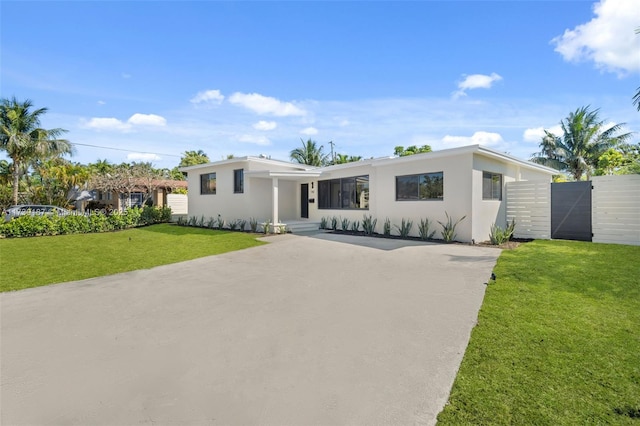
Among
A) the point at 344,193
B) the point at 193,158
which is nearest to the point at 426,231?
the point at 344,193

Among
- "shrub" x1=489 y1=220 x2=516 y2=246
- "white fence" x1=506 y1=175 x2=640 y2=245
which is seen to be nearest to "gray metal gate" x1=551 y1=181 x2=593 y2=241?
"white fence" x1=506 y1=175 x2=640 y2=245

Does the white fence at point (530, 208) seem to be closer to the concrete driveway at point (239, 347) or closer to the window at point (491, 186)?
the window at point (491, 186)

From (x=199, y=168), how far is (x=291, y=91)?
7.26 metres

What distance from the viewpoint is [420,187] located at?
38.3 ft

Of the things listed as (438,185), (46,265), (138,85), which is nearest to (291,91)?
(138,85)

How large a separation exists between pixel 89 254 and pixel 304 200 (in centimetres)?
1025

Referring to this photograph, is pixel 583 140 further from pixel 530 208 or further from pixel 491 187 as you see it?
pixel 491 187

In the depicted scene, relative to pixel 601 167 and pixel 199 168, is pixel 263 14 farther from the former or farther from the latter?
pixel 601 167

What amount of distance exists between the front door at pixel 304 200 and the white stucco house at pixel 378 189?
57 mm

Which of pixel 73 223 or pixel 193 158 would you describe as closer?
Answer: pixel 73 223

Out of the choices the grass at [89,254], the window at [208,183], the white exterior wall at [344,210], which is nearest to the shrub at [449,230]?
the white exterior wall at [344,210]

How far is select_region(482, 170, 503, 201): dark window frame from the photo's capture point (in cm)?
1091

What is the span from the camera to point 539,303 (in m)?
4.45

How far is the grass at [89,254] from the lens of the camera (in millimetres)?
6922
